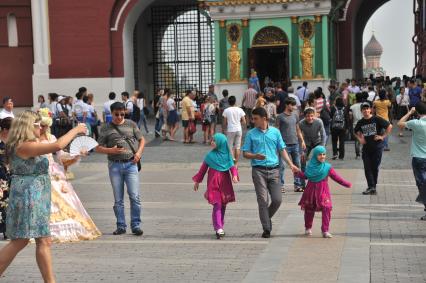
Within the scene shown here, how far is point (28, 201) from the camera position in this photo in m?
7.52

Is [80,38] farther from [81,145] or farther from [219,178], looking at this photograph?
[81,145]

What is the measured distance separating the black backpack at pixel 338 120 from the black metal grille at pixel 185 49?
16581 mm

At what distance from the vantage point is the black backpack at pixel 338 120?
19266mm

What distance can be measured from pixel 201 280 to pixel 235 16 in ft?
72.2

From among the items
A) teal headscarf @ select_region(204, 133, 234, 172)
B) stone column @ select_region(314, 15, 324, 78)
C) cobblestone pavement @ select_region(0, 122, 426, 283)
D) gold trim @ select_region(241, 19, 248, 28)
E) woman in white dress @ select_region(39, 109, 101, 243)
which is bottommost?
cobblestone pavement @ select_region(0, 122, 426, 283)

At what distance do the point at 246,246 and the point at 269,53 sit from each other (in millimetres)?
21099

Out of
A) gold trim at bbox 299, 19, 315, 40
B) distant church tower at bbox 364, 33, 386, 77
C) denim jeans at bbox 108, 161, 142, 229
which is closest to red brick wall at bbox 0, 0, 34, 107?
gold trim at bbox 299, 19, 315, 40

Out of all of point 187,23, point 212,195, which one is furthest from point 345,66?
A: point 212,195

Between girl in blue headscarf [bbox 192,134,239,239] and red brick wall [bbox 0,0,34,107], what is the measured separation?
24129 mm

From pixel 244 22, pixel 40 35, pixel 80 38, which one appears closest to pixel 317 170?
pixel 244 22

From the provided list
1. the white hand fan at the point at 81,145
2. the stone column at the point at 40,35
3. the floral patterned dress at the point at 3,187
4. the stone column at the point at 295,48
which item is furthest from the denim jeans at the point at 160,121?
the white hand fan at the point at 81,145

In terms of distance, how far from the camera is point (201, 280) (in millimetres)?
7949

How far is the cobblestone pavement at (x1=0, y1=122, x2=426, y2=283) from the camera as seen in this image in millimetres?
8164

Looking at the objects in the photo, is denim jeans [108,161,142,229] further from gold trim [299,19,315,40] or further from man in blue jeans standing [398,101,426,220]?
gold trim [299,19,315,40]
